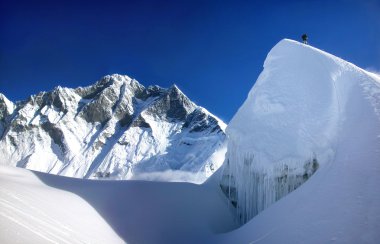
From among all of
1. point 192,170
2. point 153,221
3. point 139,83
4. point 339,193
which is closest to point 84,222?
point 153,221

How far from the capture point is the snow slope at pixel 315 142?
6.98m

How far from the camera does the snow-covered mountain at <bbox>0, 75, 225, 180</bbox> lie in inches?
5153

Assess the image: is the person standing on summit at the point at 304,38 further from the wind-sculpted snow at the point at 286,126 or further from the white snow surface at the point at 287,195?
the wind-sculpted snow at the point at 286,126

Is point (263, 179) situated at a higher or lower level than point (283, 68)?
lower

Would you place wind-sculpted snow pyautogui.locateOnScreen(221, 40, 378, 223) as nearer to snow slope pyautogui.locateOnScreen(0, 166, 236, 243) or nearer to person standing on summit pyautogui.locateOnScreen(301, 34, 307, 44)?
snow slope pyautogui.locateOnScreen(0, 166, 236, 243)

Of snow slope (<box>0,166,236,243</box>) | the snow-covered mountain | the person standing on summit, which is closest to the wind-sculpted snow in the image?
snow slope (<box>0,166,236,243</box>)

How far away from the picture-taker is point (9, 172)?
497 inches

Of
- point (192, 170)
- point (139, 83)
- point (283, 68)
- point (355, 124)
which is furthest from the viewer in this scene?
point (139, 83)

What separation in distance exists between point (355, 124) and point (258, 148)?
481cm

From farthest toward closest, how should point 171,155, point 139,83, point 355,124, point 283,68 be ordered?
point 139,83
point 171,155
point 283,68
point 355,124

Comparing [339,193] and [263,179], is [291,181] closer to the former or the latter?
[263,179]

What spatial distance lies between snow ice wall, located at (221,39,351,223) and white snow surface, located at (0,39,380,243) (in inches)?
2.0

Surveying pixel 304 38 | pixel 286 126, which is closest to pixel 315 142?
pixel 286 126

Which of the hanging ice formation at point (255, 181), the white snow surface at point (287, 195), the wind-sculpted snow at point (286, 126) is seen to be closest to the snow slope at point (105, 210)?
the white snow surface at point (287, 195)
